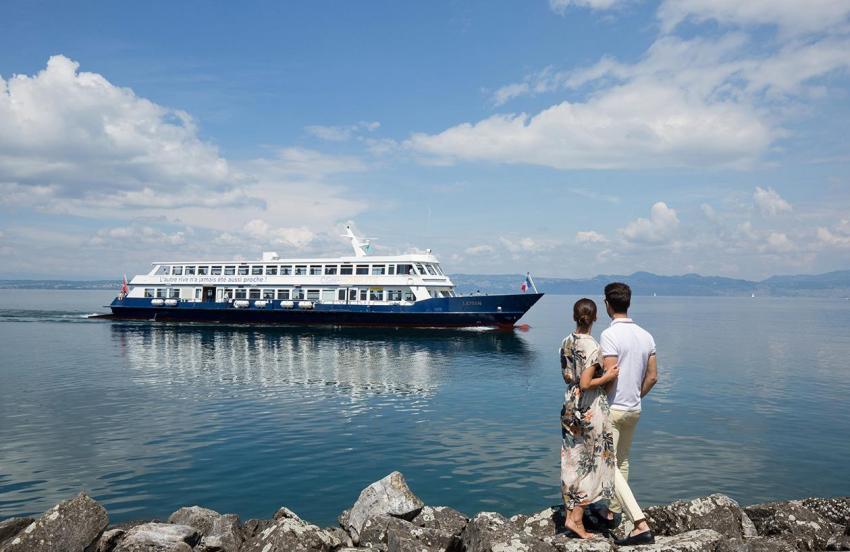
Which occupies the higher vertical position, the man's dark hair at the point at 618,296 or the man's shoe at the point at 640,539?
the man's dark hair at the point at 618,296

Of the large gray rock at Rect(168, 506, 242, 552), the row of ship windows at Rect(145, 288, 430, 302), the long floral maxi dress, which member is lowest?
the large gray rock at Rect(168, 506, 242, 552)

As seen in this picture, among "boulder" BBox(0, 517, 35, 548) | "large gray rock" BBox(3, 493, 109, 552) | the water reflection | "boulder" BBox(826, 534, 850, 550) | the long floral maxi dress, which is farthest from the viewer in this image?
the water reflection

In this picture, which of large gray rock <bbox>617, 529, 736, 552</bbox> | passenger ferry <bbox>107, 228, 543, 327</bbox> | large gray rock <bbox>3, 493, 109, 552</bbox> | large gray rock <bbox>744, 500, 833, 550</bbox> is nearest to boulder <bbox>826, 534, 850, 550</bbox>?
large gray rock <bbox>744, 500, 833, 550</bbox>

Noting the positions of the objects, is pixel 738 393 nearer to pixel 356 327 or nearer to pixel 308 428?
pixel 308 428

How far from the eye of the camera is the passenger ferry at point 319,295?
155 ft

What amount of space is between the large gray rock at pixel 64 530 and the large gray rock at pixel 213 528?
122 centimetres

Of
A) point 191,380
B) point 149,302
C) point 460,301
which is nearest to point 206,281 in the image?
point 149,302

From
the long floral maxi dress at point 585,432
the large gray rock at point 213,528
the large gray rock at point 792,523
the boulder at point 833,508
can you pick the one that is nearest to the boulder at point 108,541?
the large gray rock at point 213,528

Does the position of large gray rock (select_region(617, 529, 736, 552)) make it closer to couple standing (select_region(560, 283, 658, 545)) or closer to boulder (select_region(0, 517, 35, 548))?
couple standing (select_region(560, 283, 658, 545))

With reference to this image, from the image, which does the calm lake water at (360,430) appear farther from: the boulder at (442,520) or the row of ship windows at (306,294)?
the row of ship windows at (306,294)

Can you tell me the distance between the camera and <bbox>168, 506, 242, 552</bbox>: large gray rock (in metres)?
7.54

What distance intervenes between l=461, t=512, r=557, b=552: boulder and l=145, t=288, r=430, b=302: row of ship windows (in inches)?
1624

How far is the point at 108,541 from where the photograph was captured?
24.8 ft

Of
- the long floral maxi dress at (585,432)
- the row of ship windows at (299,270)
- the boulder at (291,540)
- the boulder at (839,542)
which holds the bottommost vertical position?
the boulder at (839,542)
